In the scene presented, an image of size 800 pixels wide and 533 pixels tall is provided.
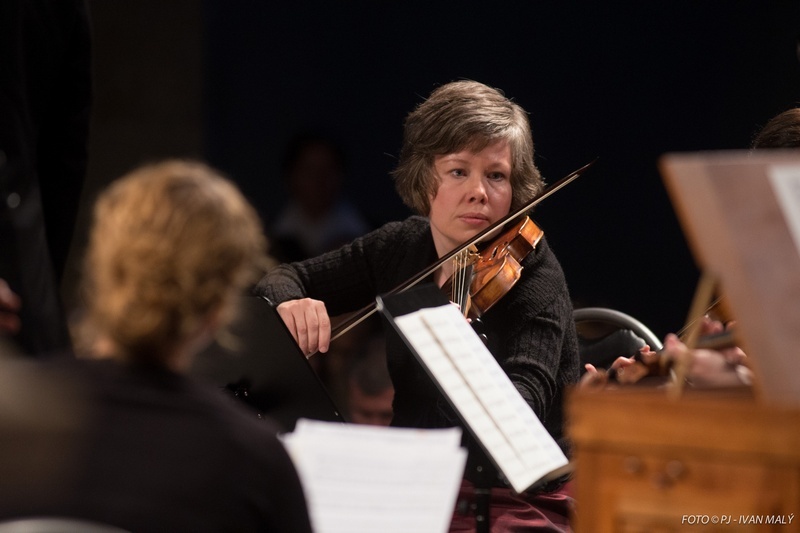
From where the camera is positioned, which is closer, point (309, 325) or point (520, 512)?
point (520, 512)

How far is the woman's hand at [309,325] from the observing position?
209cm

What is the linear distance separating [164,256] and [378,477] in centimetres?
39

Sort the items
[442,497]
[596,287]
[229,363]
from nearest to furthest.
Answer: [442,497] < [229,363] < [596,287]

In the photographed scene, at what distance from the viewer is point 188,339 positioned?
46.9 inches

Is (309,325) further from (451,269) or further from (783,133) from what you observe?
(783,133)

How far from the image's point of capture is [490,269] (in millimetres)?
2117

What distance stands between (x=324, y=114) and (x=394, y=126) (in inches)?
11.2

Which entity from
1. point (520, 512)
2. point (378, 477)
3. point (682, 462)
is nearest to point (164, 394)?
point (378, 477)

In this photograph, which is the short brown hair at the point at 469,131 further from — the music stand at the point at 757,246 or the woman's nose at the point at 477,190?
the music stand at the point at 757,246

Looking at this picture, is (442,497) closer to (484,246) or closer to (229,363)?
(229,363)

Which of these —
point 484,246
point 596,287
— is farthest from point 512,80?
point 484,246

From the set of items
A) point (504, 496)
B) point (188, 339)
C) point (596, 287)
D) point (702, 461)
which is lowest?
point (596, 287)

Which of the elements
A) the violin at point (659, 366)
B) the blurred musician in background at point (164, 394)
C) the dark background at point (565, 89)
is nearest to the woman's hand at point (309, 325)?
the violin at point (659, 366)

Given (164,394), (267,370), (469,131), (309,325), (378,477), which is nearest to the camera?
(164,394)
